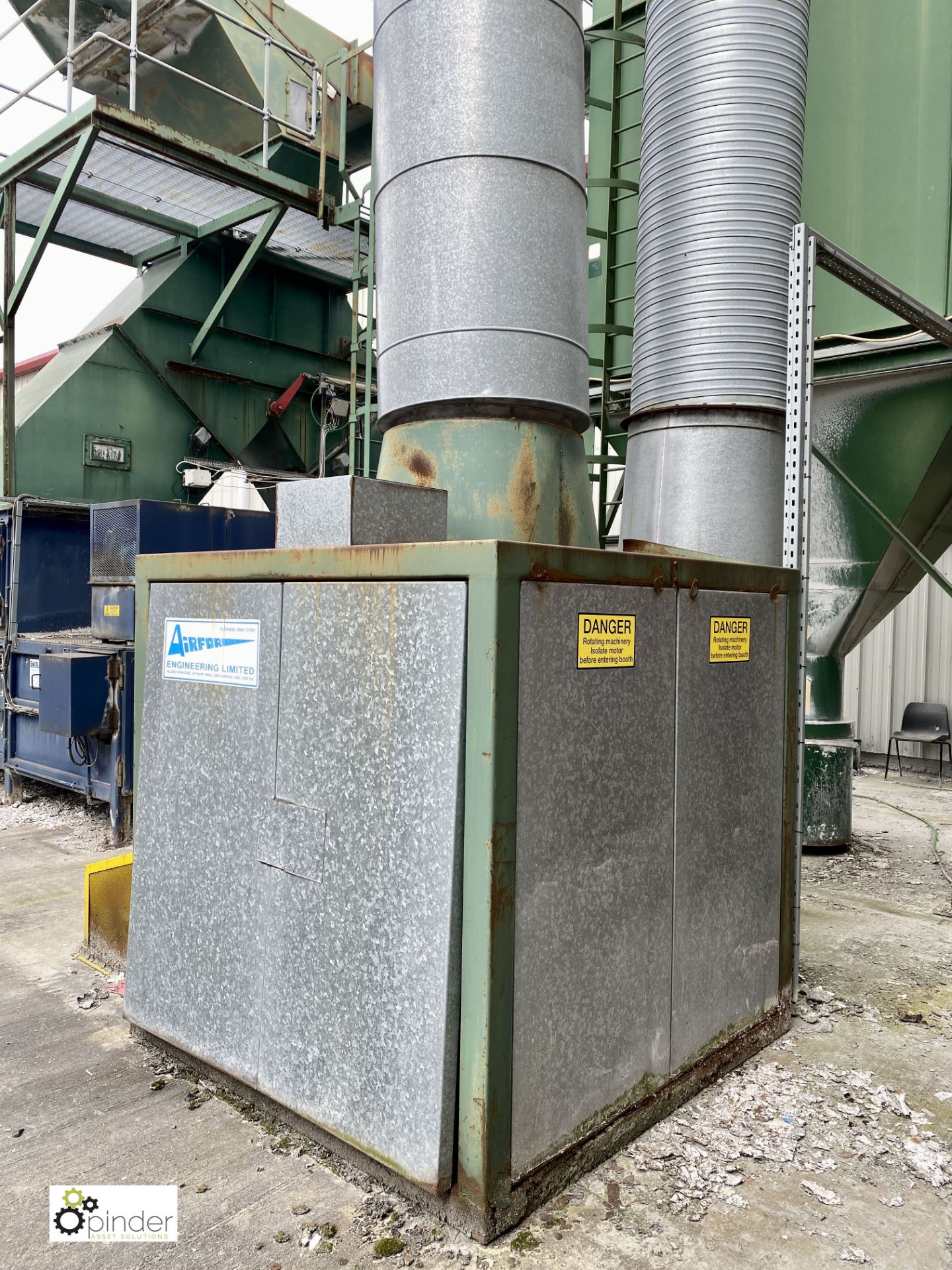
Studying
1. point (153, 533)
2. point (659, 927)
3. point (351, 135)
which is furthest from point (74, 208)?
point (659, 927)

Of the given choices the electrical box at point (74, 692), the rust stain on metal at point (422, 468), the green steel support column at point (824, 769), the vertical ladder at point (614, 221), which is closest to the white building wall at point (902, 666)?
the green steel support column at point (824, 769)

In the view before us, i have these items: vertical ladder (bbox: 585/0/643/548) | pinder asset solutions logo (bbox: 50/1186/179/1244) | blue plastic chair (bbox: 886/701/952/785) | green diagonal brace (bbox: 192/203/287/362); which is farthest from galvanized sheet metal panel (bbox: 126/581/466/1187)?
blue plastic chair (bbox: 886/701/952/785)

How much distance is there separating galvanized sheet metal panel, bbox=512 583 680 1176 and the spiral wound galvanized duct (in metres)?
1.31

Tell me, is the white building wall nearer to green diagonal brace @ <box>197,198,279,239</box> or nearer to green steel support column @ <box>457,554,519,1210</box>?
green diagonal brace @ <box>197,198,279,239</box>

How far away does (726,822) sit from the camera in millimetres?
2721

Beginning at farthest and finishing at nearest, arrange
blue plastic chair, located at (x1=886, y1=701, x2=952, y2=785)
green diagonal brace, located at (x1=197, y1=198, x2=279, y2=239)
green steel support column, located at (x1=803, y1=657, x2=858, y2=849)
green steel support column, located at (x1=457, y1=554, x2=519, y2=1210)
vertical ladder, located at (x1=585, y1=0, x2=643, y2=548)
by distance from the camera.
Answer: blue plastic chair, located at (x1=886, y1=701, x2=952, y2=785) → green diagonal brace, located at (x1=197, y1=198, x2=279, y2=239) → vertical ladder, located at (x1=585, y1=0, x2=643, y2=548) → green steel support column, located at (x1=803, y1=657, x2=858, y2=849) → green steel support column, located at (x1=457, y1=554, x2=519, y2=1210)

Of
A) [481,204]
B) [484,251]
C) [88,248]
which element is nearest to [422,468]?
[484,251]

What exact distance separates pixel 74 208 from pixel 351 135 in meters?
2.36

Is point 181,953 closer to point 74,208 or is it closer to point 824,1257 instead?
point 824,1257

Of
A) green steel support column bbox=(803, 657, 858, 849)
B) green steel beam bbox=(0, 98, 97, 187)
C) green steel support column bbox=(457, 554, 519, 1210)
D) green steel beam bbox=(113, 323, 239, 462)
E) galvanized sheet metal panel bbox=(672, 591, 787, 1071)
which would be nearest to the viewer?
green steel support column bbox=(457, 554, 519, 1210)

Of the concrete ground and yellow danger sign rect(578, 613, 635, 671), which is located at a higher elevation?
yellow danger sign rect(578, 613, 635, 671)

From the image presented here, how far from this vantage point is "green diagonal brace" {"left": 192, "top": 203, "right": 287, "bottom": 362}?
22.7 ft

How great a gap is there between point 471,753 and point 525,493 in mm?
1619

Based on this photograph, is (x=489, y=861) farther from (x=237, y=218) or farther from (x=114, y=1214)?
(x=237, y=218)
